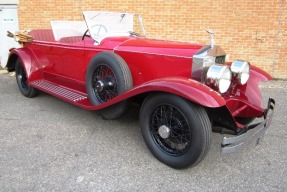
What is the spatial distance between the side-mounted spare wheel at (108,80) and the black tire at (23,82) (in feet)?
6.36

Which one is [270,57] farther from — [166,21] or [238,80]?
[238,80]

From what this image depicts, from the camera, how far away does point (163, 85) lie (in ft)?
8.68

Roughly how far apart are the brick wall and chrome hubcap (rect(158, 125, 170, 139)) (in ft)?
14.2

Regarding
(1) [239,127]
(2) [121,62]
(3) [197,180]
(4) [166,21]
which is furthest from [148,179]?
(4) [166,21]

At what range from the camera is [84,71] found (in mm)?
4062

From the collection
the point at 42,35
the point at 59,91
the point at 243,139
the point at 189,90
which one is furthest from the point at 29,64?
the point at 243,139

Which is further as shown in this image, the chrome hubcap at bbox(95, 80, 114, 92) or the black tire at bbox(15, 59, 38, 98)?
the black tire at bbox(15, 59, 38, 98)

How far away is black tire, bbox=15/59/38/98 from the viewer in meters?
5.14

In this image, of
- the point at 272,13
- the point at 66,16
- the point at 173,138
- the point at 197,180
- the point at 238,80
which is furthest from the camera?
the point at 66,16

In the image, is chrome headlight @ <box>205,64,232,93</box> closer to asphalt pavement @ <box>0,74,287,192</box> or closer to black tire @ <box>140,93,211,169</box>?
black tire @ <box>140,93,211,169</box>


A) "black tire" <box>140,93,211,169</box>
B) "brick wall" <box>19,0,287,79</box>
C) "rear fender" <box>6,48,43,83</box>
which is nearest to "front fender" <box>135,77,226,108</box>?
"black tire" <box>140,93,211,169</box>

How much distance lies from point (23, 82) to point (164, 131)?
3739mm

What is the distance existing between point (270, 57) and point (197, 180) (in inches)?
199

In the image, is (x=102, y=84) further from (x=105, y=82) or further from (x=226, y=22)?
(x=226, y=22)
